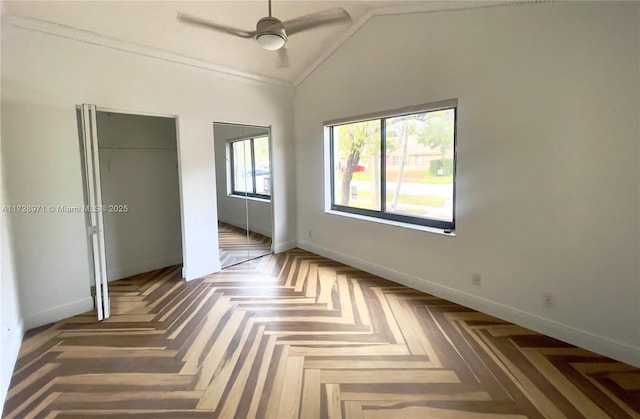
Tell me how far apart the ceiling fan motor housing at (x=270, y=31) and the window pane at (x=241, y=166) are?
2.53 metres

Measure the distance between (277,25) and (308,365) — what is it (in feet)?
7.85

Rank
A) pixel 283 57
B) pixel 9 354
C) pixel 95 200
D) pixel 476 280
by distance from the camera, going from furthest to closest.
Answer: pixel 476 280 → pixel 95 200 → pixel 283 57 → pixel 9 354

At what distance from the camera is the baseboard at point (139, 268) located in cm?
388

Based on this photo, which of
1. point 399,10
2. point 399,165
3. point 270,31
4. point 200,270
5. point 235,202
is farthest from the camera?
point 235,202

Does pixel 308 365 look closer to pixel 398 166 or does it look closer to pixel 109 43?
pixel 398 166

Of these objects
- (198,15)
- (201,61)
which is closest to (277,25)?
(198,15)

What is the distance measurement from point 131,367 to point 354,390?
5.28ft

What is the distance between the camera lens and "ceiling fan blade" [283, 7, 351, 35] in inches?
83.0

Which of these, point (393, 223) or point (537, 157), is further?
point (393, 223)

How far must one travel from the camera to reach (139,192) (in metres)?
4.03

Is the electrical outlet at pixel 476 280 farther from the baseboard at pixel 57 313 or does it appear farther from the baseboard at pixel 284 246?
the baseboard at pixel 57 313

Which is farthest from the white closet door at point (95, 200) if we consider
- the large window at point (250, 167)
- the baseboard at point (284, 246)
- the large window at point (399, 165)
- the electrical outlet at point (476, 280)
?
the electrical outlet at point (476, 280)

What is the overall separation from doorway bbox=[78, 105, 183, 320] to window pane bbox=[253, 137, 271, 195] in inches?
45.4

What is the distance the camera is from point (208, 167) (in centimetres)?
394
